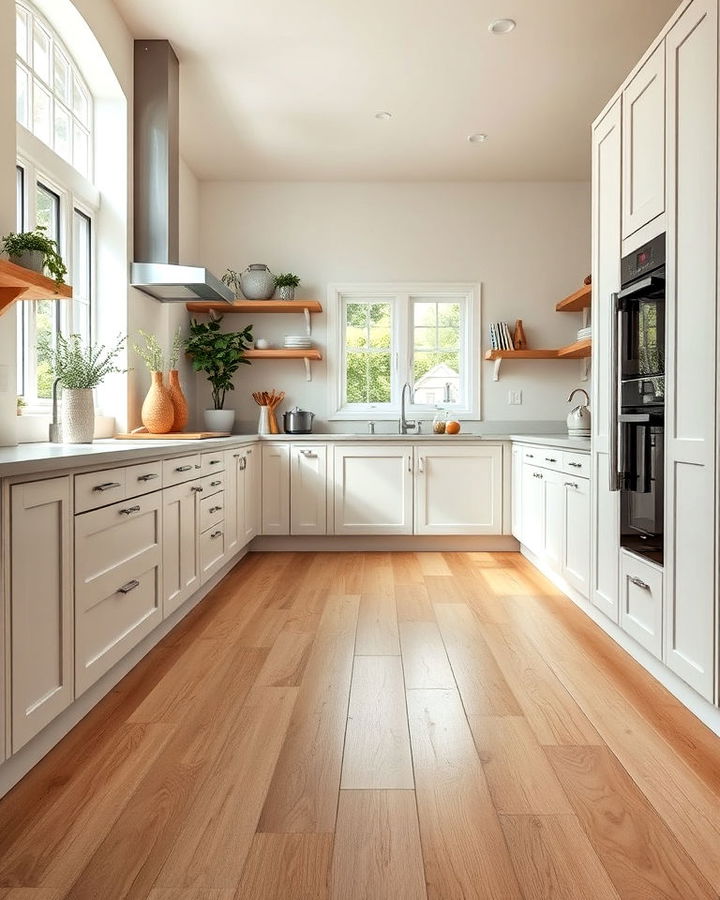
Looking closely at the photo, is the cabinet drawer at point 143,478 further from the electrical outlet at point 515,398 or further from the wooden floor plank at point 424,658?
the electrical outlet at point 515,398

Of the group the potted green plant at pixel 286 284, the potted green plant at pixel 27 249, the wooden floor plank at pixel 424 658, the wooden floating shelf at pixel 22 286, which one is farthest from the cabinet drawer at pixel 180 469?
the potted green plant at pixel 286 284

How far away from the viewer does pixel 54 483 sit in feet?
5.81

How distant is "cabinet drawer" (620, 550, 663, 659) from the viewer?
230cm

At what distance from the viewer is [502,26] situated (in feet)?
10.9

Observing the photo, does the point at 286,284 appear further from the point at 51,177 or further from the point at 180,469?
the point at 180,469

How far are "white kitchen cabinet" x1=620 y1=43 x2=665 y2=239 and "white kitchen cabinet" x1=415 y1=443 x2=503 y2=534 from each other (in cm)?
Result: 231

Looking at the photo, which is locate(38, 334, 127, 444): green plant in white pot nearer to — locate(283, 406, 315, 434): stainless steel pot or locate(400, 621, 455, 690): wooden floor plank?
locate(400, 621, 455, 690): wooden floor plank

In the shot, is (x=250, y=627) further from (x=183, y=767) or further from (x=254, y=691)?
(x=183, y=767)

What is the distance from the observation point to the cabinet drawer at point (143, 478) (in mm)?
2327

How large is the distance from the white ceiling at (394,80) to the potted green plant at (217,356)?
47.1 inches

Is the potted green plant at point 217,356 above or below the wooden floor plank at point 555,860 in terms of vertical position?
above

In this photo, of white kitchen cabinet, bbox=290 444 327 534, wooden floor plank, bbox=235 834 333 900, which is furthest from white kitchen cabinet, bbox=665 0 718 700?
white kitchen cabinet, bbox=290 444 327 534

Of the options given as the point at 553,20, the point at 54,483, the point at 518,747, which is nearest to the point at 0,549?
the point at 54,483

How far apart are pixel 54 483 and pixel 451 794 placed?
1.23 m
